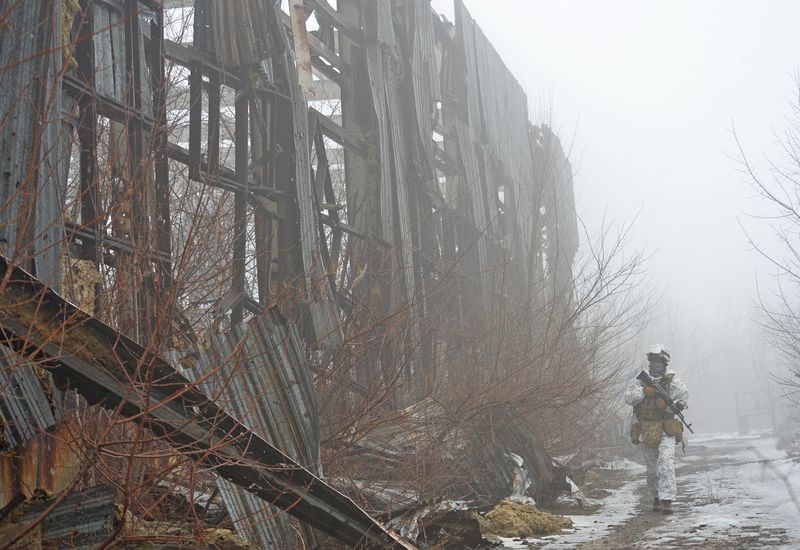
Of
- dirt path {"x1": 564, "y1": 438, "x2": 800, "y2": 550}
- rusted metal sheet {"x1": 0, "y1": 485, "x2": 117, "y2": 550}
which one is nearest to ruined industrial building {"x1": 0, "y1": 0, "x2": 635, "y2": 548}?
rusted metal sheet {"x1": 0, "y1": 485, "x2": 117, "y2": 550}

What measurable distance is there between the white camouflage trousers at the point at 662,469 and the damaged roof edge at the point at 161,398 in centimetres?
599

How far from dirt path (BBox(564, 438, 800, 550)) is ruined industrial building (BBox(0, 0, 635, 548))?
1.26 metres

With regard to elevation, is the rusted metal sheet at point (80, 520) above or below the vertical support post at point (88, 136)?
below

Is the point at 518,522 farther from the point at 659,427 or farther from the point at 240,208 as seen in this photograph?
the point at 240,208

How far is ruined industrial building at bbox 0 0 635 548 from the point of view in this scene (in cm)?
345

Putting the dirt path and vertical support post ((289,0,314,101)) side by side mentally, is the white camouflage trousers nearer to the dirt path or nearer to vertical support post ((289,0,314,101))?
the dirt path

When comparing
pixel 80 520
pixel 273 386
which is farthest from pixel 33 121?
pixel 80 520

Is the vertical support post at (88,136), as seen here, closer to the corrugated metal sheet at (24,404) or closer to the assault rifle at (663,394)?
the corrugated metal sheet at (24,404)

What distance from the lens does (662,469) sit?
970 cm

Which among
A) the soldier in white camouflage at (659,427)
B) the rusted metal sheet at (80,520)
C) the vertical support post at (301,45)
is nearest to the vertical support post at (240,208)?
the vertical support post at (301,45)

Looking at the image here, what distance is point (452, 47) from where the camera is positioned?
16203mm

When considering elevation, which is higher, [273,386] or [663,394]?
[273,386]

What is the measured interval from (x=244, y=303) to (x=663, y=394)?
4.98 meters

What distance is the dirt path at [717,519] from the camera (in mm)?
7199
